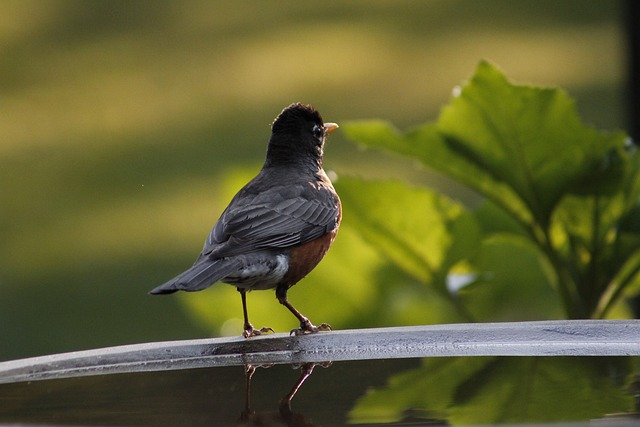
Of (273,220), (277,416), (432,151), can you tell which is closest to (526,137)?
(432,151)

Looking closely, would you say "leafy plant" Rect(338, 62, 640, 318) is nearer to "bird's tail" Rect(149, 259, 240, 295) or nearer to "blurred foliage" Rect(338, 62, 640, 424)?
"blurred foliage" Rect(338, 62, 640, 424)

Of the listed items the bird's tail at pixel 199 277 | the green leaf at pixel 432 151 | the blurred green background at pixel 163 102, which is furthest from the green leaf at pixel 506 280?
the blurred green background at pixel 163 102

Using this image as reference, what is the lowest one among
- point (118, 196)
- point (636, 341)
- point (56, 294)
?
point (56, 294)

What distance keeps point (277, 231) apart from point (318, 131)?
2.09 ft

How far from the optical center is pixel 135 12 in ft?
19.8

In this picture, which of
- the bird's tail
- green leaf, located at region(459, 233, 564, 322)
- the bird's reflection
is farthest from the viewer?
green leaf, located at region(459, 233, 564, 322)

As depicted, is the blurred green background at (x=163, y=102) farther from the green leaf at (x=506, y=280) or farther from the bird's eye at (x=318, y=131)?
the bird's eye at (x=318, y=131)

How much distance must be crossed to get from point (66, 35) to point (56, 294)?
1.55 meters

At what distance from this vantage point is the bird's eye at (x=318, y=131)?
10.8 ft

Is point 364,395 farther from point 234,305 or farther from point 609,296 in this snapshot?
point 234,305

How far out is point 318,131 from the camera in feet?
10.9

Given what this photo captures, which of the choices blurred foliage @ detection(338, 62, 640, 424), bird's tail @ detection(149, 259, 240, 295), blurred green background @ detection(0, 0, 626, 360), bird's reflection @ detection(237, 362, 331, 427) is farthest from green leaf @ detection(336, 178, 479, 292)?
blurred green background @ detection(0, 0, 626, 360)

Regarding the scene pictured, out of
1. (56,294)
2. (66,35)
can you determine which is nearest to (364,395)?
(56,294)

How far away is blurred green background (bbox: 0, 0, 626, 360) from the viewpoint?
233 inches
